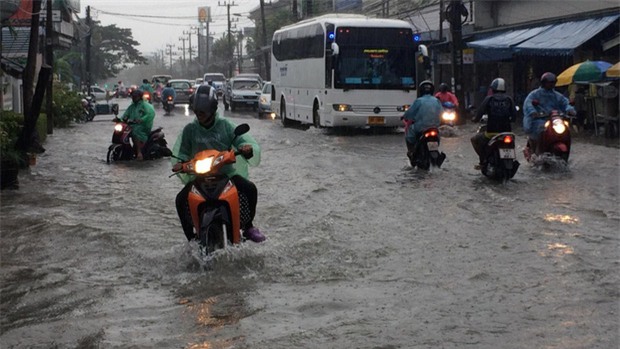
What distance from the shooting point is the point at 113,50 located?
96.2 meters

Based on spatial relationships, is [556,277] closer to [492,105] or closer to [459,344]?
[459,344]

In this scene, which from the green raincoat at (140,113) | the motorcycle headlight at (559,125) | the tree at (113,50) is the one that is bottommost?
the motorcycle headlight at (559,125)

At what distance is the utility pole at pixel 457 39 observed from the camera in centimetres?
3027

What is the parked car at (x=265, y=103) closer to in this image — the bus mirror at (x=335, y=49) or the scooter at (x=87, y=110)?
the scooter at (x=87, y=110)

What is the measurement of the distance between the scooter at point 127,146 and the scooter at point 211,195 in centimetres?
1140

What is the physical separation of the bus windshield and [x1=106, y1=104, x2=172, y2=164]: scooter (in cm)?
759

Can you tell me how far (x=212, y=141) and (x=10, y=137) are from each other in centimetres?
957

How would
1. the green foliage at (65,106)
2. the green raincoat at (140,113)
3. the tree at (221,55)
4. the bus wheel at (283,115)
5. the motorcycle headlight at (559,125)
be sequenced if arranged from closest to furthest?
the motorcycle headlight at (559,125), the green raincoat at (140,113), the green foliage at (65,106), the bus wheel at (283,115), the tree at (221,55)

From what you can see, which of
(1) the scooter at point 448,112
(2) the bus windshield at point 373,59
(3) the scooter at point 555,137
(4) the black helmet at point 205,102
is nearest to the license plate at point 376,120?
(2) the bus windshield at point 373,59

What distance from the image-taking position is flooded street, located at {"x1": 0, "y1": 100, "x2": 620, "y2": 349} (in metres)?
6.64

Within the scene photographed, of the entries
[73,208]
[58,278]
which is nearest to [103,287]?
[58,278]

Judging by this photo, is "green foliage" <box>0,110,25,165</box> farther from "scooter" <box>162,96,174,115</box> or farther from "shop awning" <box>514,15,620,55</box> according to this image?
"scooter" <box>162,96,174,115</box>

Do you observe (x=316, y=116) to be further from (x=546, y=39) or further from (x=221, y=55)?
(x=221, y=55)

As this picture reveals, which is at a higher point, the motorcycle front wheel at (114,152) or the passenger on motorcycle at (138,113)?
the passenger on motorcycle at (138,113)
